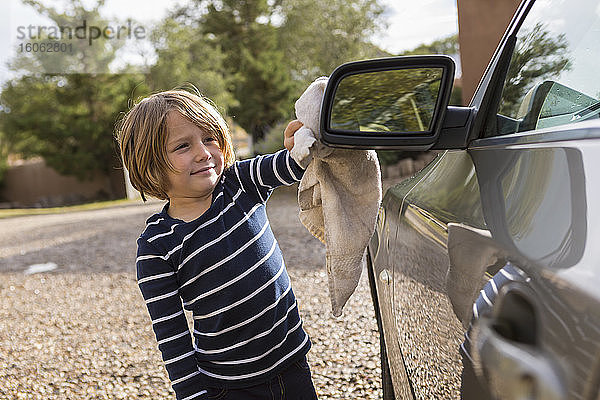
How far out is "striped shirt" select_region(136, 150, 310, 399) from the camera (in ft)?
6.13

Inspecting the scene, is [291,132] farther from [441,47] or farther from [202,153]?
[441,47]

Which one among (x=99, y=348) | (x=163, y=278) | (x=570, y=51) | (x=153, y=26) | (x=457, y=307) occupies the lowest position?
(x=99, y=348)

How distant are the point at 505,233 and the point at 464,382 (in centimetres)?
25

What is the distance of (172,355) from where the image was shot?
1861 mm

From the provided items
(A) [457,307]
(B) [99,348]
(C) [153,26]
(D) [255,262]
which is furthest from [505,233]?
(C) [153,26]

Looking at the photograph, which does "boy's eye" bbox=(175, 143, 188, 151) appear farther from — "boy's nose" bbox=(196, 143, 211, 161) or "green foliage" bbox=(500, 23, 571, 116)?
"green foliage" bbox=(500, 23, 571, 116)

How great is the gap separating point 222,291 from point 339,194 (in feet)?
1.42

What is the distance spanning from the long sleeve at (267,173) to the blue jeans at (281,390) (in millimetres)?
536

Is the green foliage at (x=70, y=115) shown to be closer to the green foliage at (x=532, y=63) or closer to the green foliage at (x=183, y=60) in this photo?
the green foliage at (x=183, y=60)

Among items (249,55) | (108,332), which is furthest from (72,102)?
(108,332)

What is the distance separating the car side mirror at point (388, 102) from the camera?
1552mm

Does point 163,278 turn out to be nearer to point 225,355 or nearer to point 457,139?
point 225,355

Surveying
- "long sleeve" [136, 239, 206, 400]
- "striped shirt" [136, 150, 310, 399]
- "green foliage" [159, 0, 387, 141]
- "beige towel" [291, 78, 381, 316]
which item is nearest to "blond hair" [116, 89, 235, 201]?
"striped shirt" [136, 150, 310, 399]

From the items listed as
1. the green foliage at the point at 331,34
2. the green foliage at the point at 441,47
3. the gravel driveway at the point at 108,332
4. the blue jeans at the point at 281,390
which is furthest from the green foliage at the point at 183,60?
the blue jeans at the point at 281,390
